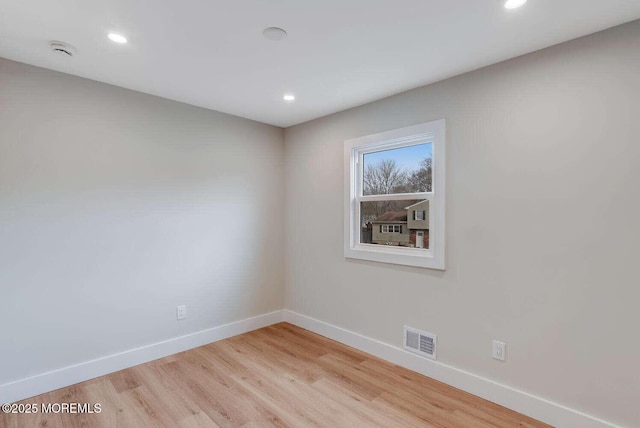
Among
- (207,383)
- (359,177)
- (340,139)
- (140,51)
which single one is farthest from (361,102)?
(207,383)

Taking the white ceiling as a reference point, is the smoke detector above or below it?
below

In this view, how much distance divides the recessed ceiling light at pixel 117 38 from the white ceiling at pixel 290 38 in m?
0.04

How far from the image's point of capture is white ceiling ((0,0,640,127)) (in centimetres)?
167

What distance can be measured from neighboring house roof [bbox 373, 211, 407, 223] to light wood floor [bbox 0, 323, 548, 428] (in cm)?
130

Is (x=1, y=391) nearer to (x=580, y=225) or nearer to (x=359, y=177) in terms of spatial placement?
(x=359, y=177)

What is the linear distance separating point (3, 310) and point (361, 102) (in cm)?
327

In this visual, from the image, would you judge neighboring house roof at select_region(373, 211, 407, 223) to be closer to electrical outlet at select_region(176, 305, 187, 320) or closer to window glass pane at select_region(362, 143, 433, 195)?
window glass pane at select_region(362, 143, 433, 195)

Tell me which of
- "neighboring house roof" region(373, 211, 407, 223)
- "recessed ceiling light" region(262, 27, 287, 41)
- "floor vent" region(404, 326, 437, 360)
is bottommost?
"floor vent" region(404, 326, 437, 360)

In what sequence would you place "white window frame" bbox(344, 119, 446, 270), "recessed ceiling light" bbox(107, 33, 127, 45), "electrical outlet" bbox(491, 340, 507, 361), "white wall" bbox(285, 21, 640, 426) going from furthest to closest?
1. "white window frame" bbox(344, 119, 446, 270)
2. "electrical outlet" bbox(491, 340, 507, 361)
3. "recessed ceiling light" bbox(107, 33, 127, 45)
4. "white wall" bbox(285, 21, 640, 426)

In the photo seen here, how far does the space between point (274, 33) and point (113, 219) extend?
2022mm

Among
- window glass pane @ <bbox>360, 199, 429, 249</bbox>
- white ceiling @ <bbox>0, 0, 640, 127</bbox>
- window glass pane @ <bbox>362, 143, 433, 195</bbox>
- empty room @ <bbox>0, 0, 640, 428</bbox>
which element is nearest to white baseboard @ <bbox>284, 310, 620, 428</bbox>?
empty room @ <bbox>0, 0, 640, 428</bbox>

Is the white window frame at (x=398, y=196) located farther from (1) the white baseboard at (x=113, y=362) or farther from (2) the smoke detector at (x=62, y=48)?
(2) the smoke detector at (x=62, y=48)

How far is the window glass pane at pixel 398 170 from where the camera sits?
9.16 ft

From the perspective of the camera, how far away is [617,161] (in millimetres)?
1829
